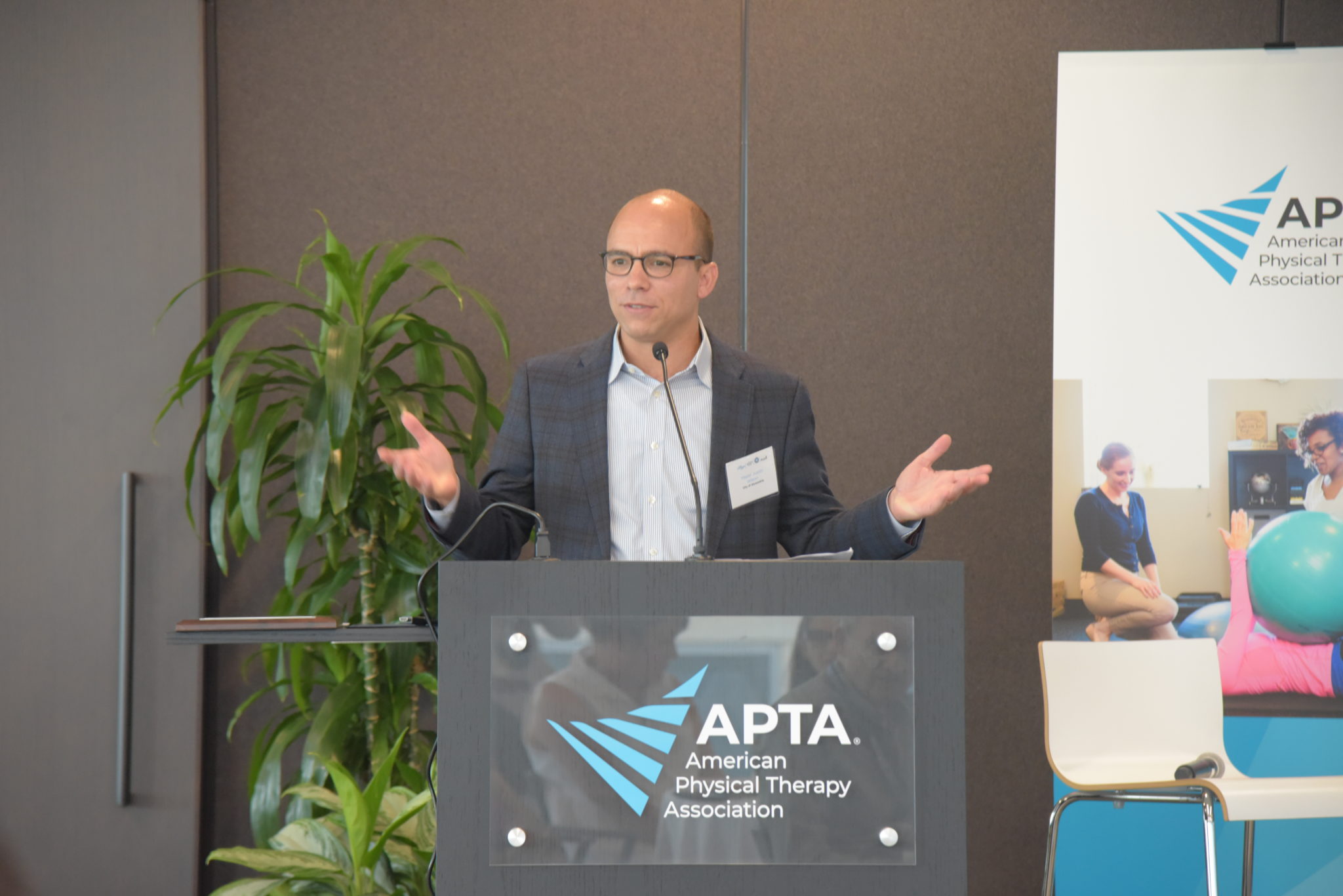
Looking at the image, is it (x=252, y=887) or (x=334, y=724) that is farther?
(x=334, y=724)

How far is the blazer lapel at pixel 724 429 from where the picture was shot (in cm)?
233

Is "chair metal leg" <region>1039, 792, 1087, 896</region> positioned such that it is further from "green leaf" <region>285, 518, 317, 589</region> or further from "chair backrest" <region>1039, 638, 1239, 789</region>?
"green leaf" <region>285, 518, 317, 589</region>

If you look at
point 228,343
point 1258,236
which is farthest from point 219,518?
point 1258,236

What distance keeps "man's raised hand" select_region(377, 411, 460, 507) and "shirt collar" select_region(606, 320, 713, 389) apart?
0.71m

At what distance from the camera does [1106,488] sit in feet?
11.1

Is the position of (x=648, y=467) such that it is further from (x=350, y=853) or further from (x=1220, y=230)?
(x=1220, y=230)

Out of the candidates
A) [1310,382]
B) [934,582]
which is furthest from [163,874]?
[1310,382]

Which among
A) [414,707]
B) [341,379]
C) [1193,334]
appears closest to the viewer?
[341,379]

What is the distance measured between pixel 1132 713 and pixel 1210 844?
494mm

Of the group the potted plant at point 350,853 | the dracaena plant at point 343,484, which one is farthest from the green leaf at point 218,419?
the potted plant at point 350,853

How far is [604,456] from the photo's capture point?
2.32 metres

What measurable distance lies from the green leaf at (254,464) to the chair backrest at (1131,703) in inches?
81.6

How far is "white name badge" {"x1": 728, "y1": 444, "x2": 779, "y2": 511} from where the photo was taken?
6.33 feet

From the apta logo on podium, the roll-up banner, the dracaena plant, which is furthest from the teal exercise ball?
the apta logo on podium
